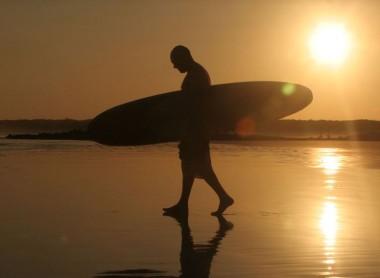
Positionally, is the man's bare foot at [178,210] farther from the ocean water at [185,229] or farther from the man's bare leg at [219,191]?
the man's bare leg at [219,191]

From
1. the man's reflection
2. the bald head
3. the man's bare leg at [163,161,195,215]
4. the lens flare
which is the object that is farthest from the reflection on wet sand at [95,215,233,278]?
the lens flare

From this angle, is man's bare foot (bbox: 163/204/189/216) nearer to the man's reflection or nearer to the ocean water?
the ocean water

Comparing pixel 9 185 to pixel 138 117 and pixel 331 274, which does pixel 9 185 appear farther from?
pixel 331 274

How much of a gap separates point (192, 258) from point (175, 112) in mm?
4684

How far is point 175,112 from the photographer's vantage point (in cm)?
1095

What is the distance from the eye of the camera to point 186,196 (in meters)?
9.59

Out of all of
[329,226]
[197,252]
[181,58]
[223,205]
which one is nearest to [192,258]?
[197,252]

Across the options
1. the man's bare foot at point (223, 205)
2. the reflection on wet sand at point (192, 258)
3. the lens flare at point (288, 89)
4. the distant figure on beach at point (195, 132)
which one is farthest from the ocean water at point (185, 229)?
the lens flare at point (288, 89)

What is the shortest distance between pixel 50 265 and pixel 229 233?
229cm

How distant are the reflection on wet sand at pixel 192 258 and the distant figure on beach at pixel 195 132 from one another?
4.31 feet

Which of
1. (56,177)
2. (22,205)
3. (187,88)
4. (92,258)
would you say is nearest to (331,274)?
(92,258)

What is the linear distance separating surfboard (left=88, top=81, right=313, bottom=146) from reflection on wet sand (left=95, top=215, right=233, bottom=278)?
3226 mm

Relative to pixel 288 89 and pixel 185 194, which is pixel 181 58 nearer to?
pixel 185 194

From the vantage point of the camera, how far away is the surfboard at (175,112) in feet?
37.6
